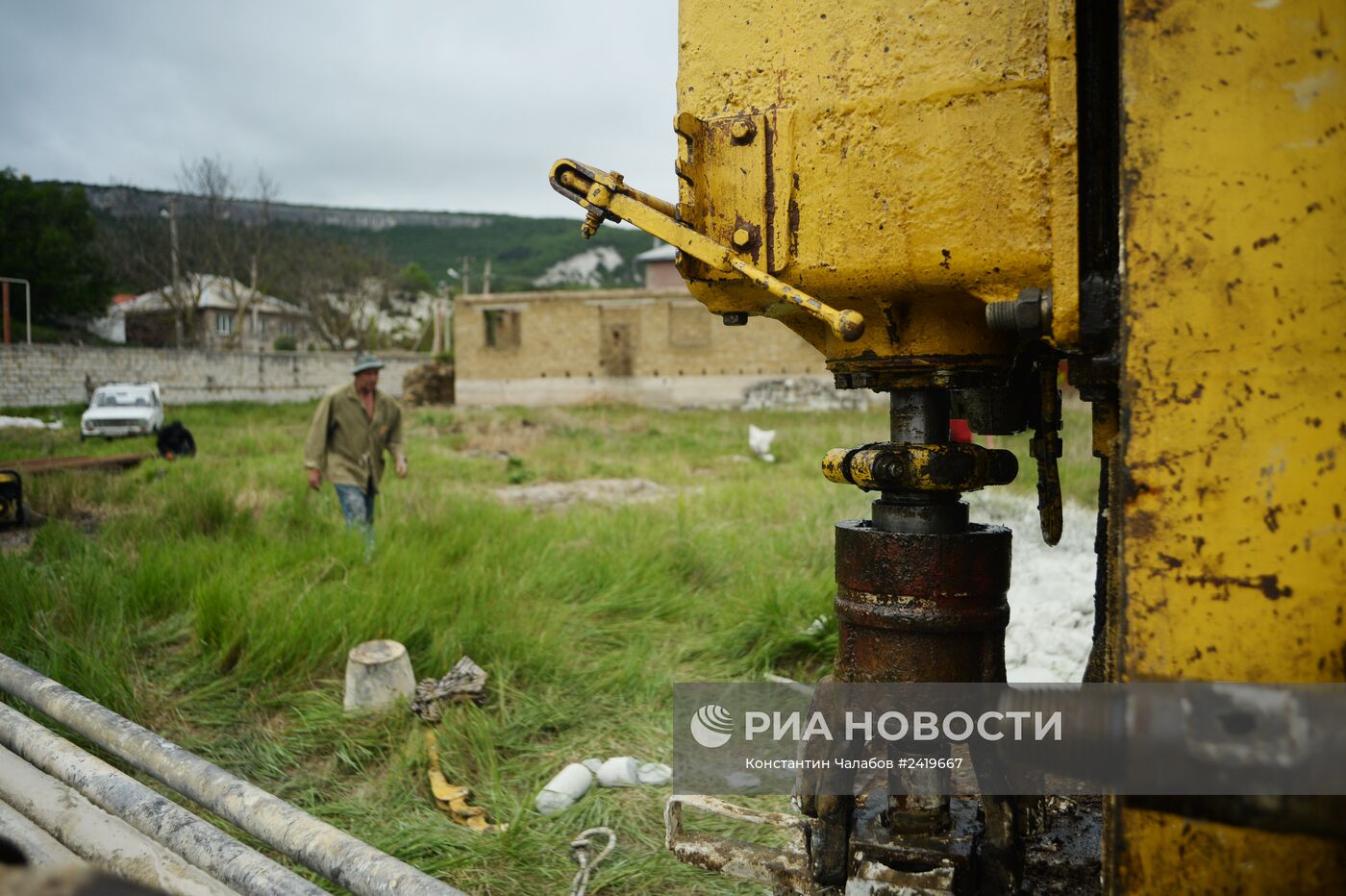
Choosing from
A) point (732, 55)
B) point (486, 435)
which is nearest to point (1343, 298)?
point (732, 55)

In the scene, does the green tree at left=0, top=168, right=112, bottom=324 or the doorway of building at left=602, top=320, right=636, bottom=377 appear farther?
the doorway of building at left=602, top=320, right=636, bottom=377

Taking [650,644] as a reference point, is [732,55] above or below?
above

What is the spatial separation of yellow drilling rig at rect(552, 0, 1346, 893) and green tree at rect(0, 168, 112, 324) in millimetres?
27834

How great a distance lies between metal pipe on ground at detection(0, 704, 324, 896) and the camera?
166 centimetres

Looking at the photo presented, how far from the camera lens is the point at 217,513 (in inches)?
246

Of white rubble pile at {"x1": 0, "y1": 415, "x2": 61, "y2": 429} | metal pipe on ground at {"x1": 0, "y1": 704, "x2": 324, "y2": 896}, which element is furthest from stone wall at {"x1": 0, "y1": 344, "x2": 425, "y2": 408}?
metal pipe on ground at {"x1": 0, "y1": 704, "x2": 324, "y2": 896}

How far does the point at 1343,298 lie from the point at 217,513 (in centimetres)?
661

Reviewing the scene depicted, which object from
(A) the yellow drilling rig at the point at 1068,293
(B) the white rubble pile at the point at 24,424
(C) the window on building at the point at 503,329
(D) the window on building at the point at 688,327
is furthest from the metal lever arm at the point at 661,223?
(C) the window on building at the point at 503,329

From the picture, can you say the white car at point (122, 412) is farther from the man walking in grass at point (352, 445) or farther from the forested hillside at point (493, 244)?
the forested hillside at point (493, 244)

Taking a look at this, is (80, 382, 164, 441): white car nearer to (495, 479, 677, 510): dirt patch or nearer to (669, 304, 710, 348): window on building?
(495, 479, 677, 510): dirt patch

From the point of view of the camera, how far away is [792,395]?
25469 mm

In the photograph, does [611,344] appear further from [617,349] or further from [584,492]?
[584,492]

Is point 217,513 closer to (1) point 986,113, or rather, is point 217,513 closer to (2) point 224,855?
(2) point 224,855

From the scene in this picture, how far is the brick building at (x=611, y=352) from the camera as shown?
25.9 meters
